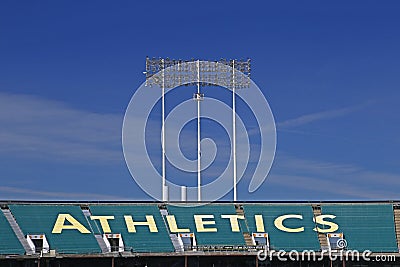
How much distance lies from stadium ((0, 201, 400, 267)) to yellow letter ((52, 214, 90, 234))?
0.08m

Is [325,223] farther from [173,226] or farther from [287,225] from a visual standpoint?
[173,226]

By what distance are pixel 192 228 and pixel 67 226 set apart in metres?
9.43

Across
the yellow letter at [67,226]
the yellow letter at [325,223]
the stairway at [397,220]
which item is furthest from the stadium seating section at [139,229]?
the stairway at [397,220]

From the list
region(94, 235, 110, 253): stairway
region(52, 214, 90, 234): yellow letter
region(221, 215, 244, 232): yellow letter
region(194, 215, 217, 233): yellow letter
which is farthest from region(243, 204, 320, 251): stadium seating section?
region(52, 214, 90, 234): yellow letter

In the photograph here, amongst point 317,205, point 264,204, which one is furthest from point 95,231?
point 317,205

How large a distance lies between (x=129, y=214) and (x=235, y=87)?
45.9 ft

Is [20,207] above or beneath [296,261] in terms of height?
above

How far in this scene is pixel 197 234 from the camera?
60.2 m

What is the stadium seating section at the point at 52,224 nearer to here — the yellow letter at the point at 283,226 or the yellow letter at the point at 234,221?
the yellow letter at the point at 234,221

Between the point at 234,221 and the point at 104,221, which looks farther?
the point at 234,221

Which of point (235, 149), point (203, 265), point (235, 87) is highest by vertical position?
point (235, 87)

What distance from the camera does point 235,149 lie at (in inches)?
2596

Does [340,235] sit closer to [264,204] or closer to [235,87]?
[264,204]

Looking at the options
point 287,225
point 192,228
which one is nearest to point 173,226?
point 192,228
